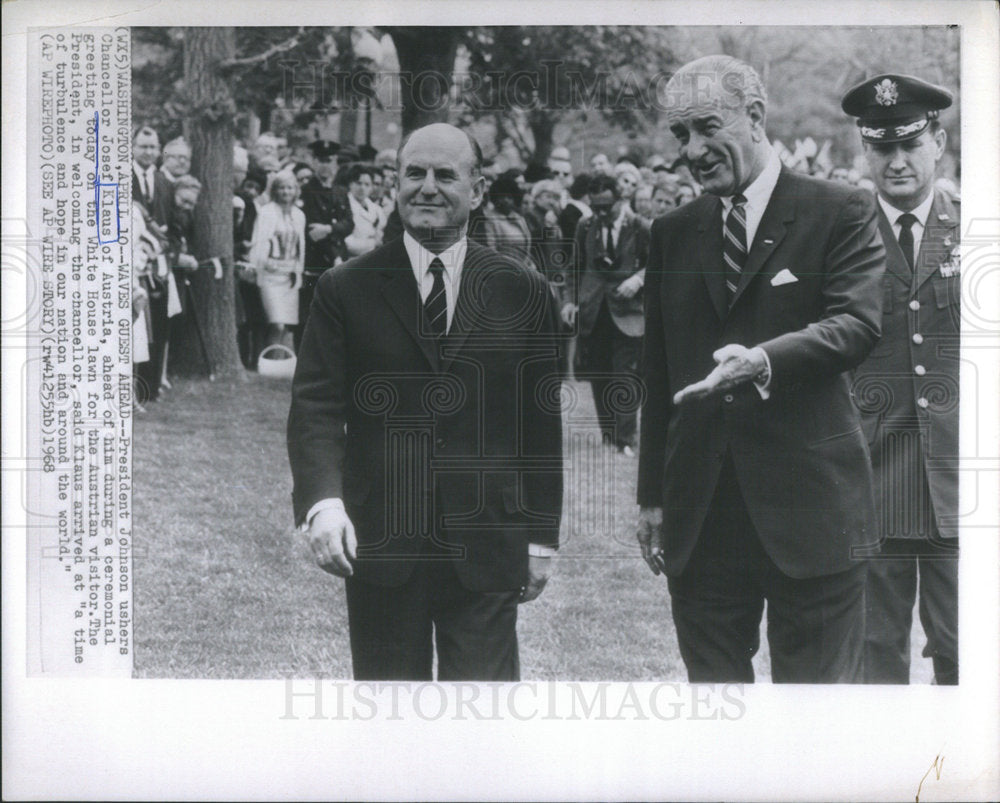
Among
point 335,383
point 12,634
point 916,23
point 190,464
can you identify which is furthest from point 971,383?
point 12,634

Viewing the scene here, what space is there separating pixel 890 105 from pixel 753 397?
1.16m

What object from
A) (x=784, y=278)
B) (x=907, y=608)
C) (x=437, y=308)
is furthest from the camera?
(x=907, y=608)

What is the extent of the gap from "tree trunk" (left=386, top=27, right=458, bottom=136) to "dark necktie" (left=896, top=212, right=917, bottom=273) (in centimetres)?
167

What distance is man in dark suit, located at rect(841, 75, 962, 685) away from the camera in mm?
3885

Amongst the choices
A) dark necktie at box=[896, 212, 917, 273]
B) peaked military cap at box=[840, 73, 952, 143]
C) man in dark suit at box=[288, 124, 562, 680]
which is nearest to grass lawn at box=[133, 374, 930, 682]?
man in dark suit at box=[288, 124, 562, 680]

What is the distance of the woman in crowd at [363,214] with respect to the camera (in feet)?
12.8

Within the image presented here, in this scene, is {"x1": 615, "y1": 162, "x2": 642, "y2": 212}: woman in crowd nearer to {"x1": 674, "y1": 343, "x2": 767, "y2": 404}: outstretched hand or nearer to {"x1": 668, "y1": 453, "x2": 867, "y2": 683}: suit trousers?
{"x1": 674, "y1": 343, "x2": 767, "y2": 404}: outstretched hand

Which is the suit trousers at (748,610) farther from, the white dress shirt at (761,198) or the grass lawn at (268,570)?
the white dress shirt at (761,198)

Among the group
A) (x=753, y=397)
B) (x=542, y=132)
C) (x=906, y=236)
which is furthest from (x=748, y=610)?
(x=542, y=132)

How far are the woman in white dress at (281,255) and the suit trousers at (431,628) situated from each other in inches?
38.4

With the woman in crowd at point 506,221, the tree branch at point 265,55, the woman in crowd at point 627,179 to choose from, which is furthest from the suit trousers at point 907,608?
the tree branch at point 265,55

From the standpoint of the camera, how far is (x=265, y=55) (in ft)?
13.0

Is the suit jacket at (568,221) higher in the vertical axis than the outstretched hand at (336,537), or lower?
higher

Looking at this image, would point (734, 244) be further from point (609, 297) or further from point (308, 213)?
point (308, 213)
